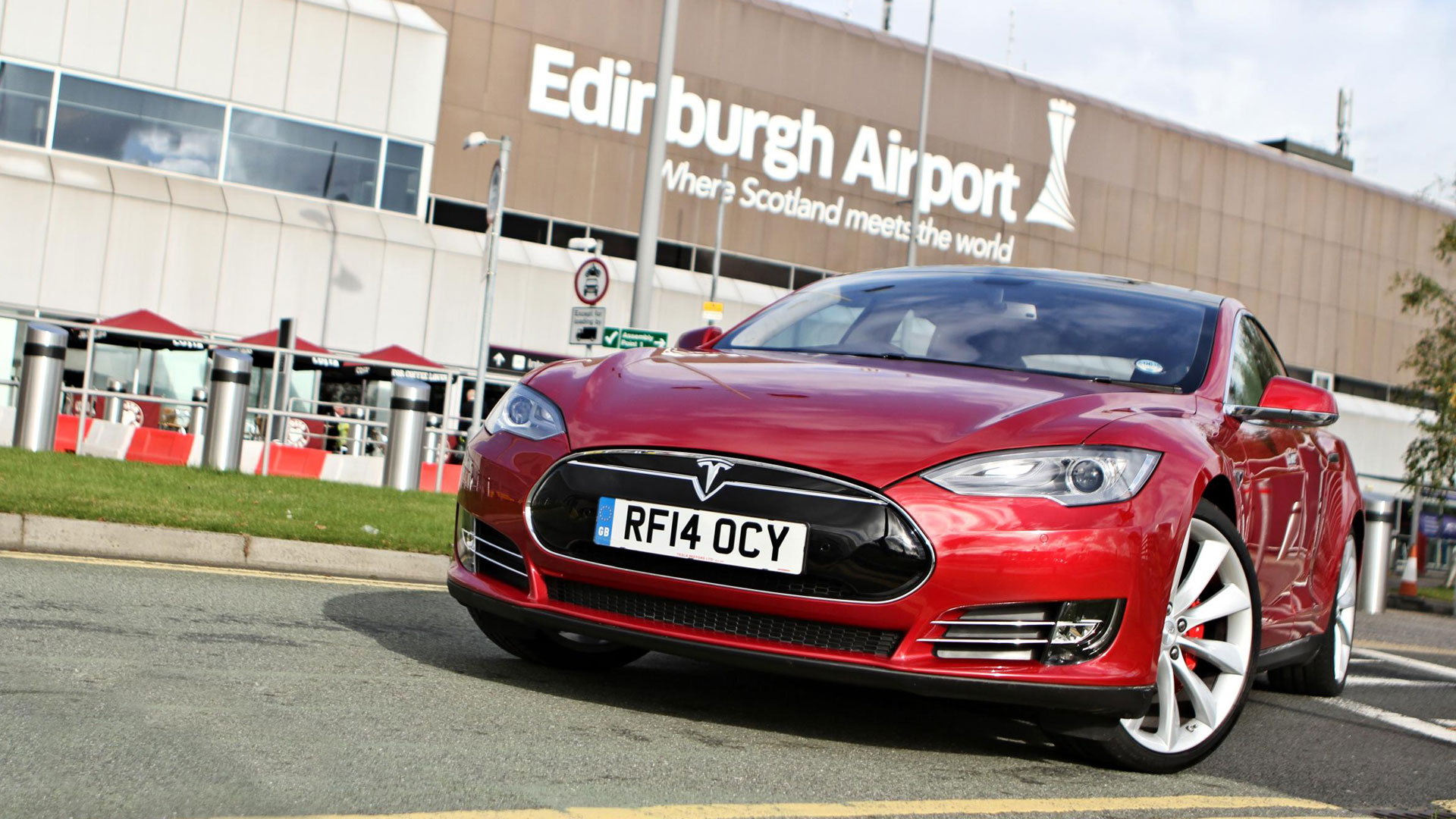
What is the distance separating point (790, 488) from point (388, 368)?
17196 millimetres

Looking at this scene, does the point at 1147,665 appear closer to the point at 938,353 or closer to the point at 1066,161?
the point at 938,353

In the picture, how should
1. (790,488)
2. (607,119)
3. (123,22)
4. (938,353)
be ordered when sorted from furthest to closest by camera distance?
(607,119)
(123,22)
(938,353)
(790,488)

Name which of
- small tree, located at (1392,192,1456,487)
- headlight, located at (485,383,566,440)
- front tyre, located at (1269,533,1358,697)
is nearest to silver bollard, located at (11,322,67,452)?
headlight, located at (485,383,566,440)

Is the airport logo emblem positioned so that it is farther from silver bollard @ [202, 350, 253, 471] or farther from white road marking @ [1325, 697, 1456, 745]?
white road marking @ [1325, 697, 1456, 745]

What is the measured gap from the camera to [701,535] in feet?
12.0

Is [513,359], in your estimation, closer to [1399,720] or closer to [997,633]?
[1399,720]

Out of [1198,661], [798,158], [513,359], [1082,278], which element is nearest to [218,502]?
[1082,278]

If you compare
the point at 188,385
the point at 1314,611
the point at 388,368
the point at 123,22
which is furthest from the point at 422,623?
the point at 123,22

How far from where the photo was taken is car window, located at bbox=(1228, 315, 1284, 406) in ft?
15.8

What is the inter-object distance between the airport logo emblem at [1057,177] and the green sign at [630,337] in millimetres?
25664

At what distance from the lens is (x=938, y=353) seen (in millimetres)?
4762

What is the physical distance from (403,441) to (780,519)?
36.8 feet

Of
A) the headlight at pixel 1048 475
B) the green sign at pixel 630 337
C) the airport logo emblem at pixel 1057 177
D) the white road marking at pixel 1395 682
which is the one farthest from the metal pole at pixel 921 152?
the headlight at pixel 1048 475

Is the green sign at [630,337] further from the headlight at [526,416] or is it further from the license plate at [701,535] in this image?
the license plate at [701,535]
